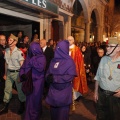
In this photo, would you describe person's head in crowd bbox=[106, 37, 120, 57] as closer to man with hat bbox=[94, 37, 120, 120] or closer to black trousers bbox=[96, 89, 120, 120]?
man with hat bbox=[94, 37, 120, 120]

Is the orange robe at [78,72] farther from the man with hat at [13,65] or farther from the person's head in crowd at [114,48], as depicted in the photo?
the person's head in crowd at [114,48]

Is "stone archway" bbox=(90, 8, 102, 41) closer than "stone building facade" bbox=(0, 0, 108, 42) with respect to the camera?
No

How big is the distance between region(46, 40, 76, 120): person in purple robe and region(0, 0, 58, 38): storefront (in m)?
3.86

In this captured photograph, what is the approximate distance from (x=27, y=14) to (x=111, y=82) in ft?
24.7

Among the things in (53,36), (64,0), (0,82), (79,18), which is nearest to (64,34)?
(53,36)

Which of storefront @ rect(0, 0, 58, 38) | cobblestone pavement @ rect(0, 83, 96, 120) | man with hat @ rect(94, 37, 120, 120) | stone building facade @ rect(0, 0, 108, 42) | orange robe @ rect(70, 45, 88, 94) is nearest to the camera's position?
man with hat @ rect(94, 37, 120, 120)

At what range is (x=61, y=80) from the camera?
12.1 ft

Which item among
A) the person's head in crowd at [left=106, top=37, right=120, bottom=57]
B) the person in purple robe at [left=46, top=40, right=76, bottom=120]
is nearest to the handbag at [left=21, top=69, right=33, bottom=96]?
the person in purple robe at [left=46, top=40, right=76, bottom=120]

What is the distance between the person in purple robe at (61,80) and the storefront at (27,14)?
3.86 m

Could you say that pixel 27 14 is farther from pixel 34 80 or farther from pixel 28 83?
pixel 28 83

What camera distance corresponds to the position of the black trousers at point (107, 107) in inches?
132

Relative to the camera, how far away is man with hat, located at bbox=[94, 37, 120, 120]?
3.30 meters

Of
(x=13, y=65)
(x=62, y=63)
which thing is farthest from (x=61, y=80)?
(x=13, y=65)

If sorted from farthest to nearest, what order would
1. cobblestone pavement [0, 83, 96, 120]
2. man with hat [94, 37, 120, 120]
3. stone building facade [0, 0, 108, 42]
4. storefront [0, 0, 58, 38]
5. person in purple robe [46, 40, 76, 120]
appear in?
stone building facade [0, 0, 108, 42], storefront [0, 0, 58, 38], cobblestone pavement [0, 83, 96, 120], person in purple robe [46, 40, 76, 120], man with hat [94, 37, 120, 120]
